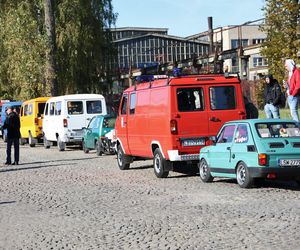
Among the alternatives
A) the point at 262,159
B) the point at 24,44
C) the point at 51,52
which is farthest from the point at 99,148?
the point at 24,44

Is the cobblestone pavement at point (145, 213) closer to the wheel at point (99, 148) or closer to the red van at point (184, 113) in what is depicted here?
the red van at point (184, 113)

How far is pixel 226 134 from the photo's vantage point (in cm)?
1302

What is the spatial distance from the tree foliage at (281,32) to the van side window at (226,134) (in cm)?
1545

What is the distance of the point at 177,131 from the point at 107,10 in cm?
2913

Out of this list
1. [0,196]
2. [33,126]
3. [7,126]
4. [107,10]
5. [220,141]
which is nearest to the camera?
[0,196]

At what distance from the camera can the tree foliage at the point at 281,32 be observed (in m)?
28.3

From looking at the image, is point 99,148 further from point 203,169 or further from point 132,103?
point 203,169

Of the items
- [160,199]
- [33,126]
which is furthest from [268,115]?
[33,126]

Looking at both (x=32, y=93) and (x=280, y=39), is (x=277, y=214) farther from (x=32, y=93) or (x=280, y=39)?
(x=32, y=93)

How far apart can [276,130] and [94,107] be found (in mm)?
15156

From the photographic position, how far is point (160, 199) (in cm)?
1112

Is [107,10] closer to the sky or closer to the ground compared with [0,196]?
closer to the sky

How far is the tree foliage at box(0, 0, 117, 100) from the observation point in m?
36.8

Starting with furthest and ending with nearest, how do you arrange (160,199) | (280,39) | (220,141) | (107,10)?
(107,10) → (280,39) → (220,141) → (160,199)
